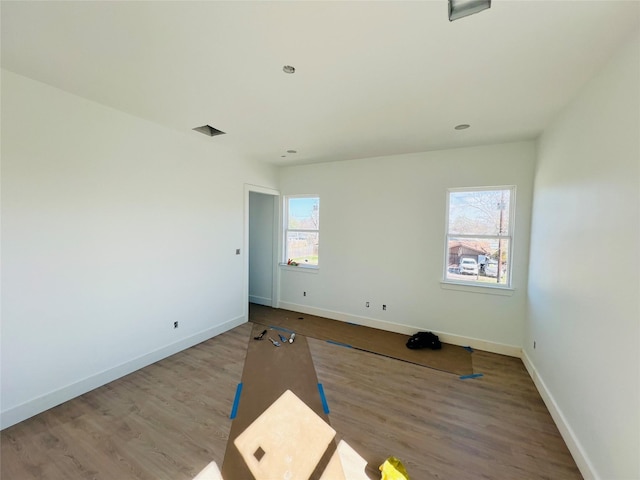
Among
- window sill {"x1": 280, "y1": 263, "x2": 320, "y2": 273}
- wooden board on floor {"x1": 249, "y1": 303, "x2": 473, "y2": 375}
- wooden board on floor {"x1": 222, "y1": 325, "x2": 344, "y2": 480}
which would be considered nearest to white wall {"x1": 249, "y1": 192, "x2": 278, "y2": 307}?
window sill {"x1": 280, "y1": 263, "x2": 320, "y2": 273}

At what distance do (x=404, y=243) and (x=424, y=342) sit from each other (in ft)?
4.68

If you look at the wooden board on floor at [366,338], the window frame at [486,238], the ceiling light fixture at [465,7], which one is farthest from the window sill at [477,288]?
the ceiling light fixture at [465,7]

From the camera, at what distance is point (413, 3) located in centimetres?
136

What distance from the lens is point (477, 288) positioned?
364 centimetres

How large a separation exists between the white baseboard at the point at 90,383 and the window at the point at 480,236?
3706mm

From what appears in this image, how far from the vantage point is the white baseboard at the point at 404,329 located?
3.52 metres

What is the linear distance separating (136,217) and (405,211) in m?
3.50

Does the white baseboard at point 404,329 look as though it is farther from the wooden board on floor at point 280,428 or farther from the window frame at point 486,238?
the wooden board on floor at point 280,428

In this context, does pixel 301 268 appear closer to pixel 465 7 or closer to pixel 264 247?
pixel 264 247

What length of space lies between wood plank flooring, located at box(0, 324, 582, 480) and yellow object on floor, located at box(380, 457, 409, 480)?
10cm

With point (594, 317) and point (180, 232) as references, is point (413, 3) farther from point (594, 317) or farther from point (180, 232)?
point (180, 232)

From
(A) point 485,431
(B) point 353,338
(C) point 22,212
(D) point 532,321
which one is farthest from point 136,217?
(D) point 532,321

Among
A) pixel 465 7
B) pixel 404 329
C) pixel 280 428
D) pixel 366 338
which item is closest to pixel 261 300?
pixel 366 338

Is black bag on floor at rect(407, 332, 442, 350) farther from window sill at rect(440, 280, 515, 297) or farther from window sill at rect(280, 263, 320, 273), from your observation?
window sill at rect(280, 263, 320, 273)
